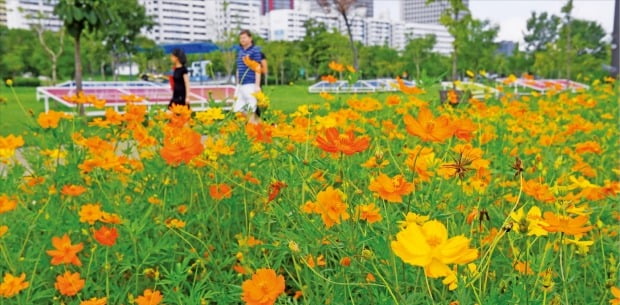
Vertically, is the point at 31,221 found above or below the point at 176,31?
below

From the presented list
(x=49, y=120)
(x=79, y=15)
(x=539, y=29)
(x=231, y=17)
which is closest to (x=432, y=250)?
(x=49, y=120)

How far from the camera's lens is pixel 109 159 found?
1.75 m

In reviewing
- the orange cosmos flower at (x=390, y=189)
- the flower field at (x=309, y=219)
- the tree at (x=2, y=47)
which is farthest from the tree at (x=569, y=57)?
the tree at (x=2, y=47)

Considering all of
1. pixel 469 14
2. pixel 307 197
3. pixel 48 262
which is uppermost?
pixel 469 14

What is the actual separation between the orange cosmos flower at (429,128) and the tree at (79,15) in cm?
775

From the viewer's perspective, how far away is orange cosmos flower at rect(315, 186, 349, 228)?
1057mm

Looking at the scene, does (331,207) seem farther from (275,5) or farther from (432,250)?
(275,5)

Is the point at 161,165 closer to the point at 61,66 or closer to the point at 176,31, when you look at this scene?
the point at 61,66

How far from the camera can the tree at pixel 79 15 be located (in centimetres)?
802

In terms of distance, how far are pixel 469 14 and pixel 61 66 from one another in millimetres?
22263

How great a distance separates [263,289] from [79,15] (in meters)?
7.98

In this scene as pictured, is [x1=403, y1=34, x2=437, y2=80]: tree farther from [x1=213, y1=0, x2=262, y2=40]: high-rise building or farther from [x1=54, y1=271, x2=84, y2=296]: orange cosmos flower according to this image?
[x1=54, y1=271, x2=84, y2=296]: orange cosmos flower

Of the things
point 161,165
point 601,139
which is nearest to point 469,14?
point 601,139

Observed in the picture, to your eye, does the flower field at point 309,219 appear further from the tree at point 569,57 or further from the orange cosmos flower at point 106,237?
the tree at point 569,57
